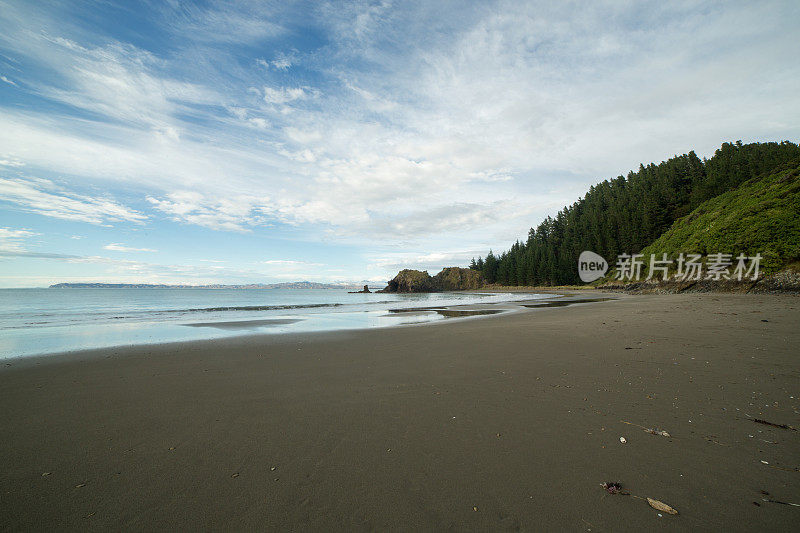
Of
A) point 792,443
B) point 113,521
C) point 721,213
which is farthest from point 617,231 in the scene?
point 113,521

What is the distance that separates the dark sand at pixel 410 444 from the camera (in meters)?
2.64

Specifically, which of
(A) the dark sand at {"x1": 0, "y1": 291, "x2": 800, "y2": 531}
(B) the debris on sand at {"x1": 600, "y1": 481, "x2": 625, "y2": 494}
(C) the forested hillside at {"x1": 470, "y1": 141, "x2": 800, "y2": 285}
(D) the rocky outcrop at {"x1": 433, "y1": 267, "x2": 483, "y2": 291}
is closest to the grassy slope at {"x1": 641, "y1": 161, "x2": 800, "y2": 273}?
(C) the forested hillside at {"x1": 470, "y1": 141, "x2": 800, "y2": 285}

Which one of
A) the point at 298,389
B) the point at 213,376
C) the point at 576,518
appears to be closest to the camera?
the point at 576,518

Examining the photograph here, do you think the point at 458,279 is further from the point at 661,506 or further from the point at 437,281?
the point at 661,506

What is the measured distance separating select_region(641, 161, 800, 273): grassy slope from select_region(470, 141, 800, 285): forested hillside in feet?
64.1

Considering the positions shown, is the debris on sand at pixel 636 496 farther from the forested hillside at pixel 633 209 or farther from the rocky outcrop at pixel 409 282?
the rocky outcrop at pixel 409 282

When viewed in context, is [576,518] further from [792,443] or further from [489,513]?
[792,443]

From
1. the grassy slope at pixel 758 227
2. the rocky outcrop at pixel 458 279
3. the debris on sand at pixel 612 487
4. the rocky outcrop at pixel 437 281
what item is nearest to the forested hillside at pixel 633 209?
the rocky outcrop at pixel 458 279

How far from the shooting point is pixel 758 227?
99.7 ft

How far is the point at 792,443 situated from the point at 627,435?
1.65 m

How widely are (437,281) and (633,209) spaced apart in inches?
2937

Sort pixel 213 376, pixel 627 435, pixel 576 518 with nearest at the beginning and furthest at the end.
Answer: pixel 576 518
pixel 627 435
pixel 213 376

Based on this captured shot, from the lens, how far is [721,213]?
41.3 meters

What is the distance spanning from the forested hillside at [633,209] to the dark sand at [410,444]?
237ft
